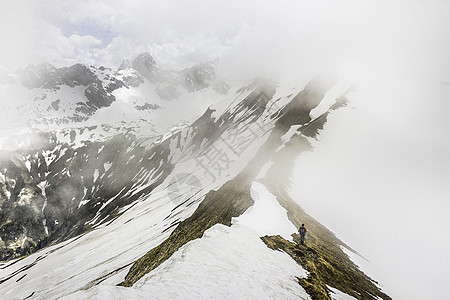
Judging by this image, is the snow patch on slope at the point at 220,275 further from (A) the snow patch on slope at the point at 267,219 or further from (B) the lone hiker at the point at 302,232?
(A) the snow patch on slope at the point at 267,219

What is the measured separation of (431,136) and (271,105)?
288ft

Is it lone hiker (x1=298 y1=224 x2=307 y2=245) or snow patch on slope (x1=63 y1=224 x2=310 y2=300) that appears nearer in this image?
snow patch on slope (x1=63 y1=224 x2=310 y2=300)

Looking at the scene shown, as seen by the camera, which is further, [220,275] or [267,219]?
[267,219]

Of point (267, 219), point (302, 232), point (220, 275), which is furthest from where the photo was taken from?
point (267, 219)

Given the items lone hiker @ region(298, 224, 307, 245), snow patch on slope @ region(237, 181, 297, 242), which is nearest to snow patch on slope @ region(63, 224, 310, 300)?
lone hiker @ region(298, 224, 307, 245)

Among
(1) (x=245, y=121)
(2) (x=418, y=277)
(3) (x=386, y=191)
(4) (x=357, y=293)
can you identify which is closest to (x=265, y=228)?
(4) (x=357, y=293)

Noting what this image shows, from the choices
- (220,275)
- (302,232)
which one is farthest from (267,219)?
(220,275)

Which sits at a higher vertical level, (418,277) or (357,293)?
(418,277)

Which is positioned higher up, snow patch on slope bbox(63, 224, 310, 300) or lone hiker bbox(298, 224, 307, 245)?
lone hiker bbox(298, 224, 307, 245)

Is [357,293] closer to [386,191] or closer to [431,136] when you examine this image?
[386,191]

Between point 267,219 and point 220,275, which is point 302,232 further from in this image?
point 220,275

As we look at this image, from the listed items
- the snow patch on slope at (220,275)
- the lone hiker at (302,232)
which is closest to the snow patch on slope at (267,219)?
the lone hiker at (302,232)

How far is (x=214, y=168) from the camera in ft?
351

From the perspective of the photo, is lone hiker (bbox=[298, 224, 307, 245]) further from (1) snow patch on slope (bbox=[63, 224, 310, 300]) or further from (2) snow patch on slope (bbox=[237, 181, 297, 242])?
(1) snow patch on slope (bbox=[63, 224, 310, 300])
